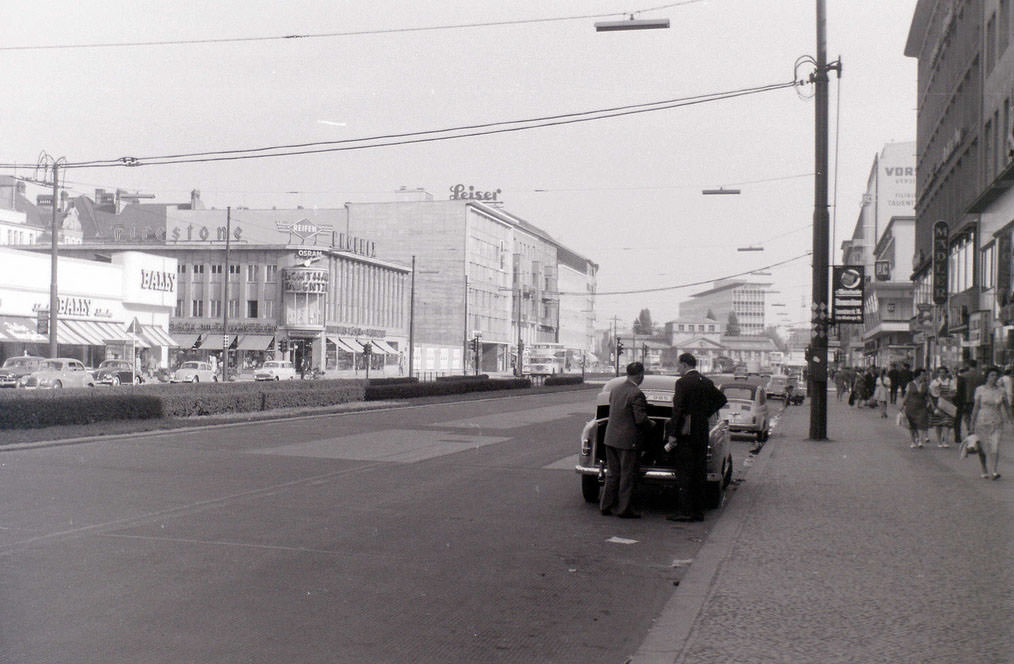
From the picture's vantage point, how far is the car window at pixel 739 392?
25594 mm

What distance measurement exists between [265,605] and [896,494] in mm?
9420

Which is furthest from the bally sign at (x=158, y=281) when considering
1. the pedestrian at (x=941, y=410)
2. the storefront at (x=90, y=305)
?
the pedestrian at (x=941, y=410)

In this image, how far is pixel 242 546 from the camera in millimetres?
9094

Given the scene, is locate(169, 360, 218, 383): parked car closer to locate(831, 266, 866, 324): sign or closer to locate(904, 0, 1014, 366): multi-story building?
locate(904, 0, 1014, 366): multi-story building

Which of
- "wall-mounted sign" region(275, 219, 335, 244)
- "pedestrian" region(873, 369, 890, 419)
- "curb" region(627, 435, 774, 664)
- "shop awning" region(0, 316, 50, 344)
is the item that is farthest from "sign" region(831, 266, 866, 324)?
"wall-mounted sign" region(275, 219, 335, 244)

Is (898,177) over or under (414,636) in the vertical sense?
over

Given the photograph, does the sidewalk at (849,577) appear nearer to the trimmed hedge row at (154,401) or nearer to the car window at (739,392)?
the car window at (739,392)

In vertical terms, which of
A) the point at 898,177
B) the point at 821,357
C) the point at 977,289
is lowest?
the point at 821,357

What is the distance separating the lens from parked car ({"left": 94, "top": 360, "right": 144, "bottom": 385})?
46.8 metres

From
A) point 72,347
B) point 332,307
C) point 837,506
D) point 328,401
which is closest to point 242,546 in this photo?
point 837,506

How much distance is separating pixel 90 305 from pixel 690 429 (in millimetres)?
53108

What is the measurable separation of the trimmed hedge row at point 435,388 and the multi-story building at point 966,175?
67.3ft

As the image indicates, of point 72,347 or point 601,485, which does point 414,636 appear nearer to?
point 601,485

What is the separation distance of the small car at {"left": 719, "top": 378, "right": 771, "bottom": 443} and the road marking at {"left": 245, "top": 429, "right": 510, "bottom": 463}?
5969mm
